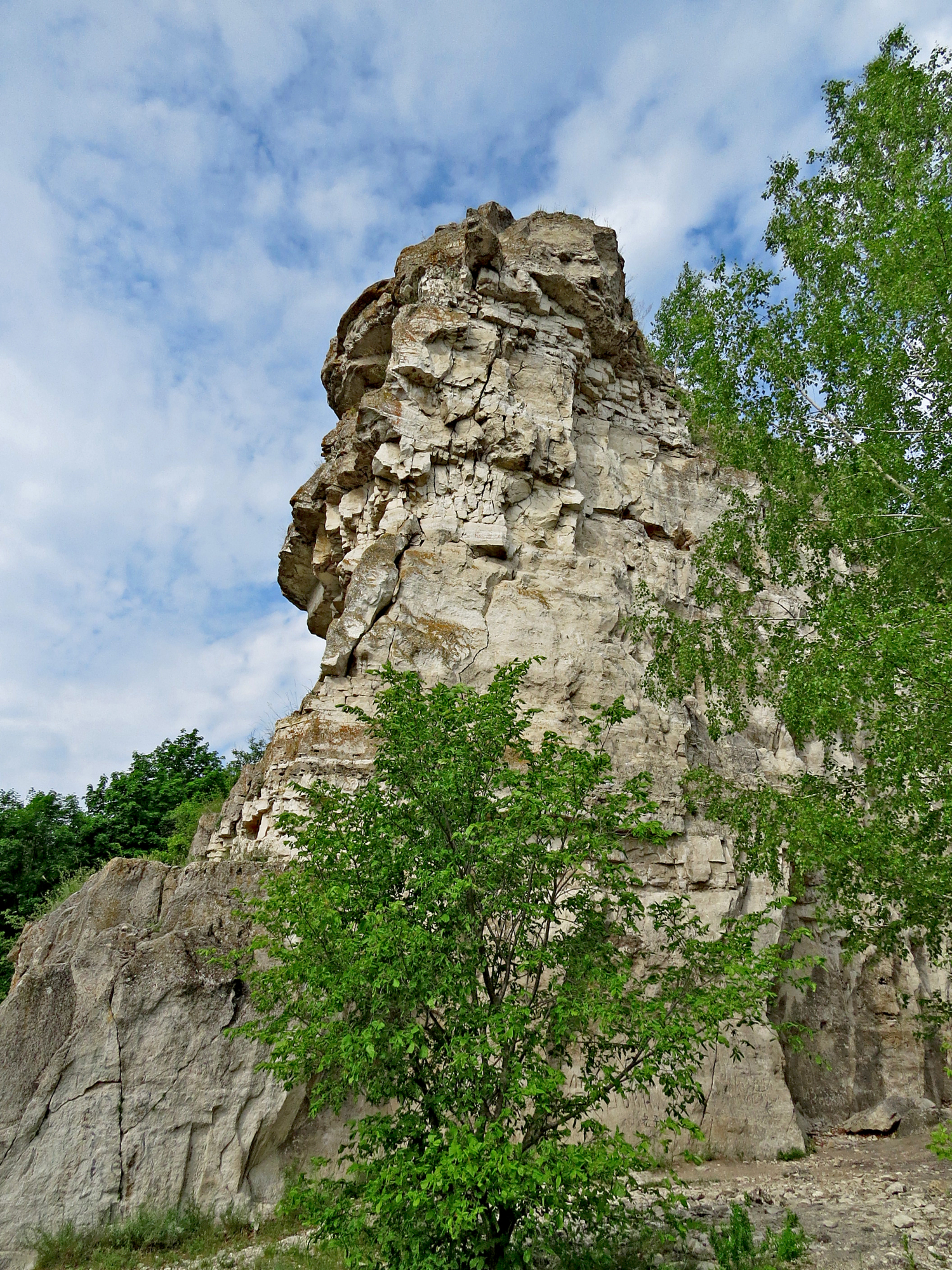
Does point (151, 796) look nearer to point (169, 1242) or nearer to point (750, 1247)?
point (169, 1242)

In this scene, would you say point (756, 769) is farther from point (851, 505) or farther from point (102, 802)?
point (102, 802)

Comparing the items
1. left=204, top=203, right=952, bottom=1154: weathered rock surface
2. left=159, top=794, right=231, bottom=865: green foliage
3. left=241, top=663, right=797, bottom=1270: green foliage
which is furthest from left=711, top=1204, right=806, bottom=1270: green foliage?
left=159, top=794, right=231, bottom=865: green foliage

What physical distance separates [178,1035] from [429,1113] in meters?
4.25

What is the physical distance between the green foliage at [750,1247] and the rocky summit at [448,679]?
10.8ft

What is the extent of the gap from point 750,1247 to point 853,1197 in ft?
8.76

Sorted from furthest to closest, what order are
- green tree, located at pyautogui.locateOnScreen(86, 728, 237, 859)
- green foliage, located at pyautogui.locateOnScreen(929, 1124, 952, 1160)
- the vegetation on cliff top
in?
green tree, located at pyautogui.locateOnScreen(86, 728, 237, 859) < the vegetation on cliff top < green foliage, located at pyautogui.locateOnScreen(929, 1124, 952, 1160)

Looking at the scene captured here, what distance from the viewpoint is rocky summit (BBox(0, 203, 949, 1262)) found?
26.5 feet

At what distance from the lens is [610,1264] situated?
6.04m

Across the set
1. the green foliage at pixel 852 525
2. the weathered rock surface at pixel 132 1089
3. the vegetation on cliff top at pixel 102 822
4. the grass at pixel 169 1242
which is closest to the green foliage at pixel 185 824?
the vegetation on cliff top at pixel 102 822

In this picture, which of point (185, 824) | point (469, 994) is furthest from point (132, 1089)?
point (185, 824)

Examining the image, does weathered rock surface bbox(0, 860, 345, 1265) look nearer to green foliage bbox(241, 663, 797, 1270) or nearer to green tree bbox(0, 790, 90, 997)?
green foliage bbox(241, 663, 797, 1270)

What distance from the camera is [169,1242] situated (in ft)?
24.3

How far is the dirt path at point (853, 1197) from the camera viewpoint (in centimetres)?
684

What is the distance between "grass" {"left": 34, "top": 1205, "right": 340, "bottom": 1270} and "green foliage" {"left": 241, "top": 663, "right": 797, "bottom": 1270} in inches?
60.5
